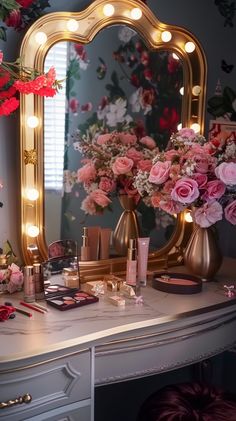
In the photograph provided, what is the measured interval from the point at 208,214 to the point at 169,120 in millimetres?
465

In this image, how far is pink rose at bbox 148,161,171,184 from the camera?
156 centimetres

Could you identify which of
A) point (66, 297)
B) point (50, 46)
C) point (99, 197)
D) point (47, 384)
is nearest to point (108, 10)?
point (50, 46)

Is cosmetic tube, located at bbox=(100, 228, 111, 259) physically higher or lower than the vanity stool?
higher

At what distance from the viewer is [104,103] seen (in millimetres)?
1721

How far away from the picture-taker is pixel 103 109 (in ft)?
5.64

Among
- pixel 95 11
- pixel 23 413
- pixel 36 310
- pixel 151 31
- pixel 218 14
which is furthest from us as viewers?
pixel 218 14

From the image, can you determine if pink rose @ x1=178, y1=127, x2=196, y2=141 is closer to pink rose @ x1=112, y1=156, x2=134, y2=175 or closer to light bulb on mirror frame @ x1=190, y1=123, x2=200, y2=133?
pink rose @ x1=112, y1=156, x2=134, y2=175

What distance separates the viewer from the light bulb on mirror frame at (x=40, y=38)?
1.51 meters

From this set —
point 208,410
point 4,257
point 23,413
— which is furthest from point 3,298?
point 208,410

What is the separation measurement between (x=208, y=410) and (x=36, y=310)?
23.3 inches

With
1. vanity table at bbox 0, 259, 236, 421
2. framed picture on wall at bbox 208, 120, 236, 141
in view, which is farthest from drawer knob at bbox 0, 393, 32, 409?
framed picture on wall at bbox 208, 120, 236, 141

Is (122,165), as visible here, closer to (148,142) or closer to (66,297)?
(148,142)

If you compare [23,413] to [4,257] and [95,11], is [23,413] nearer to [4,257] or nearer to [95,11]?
[4,257]

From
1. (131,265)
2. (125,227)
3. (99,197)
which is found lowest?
(131,265)
